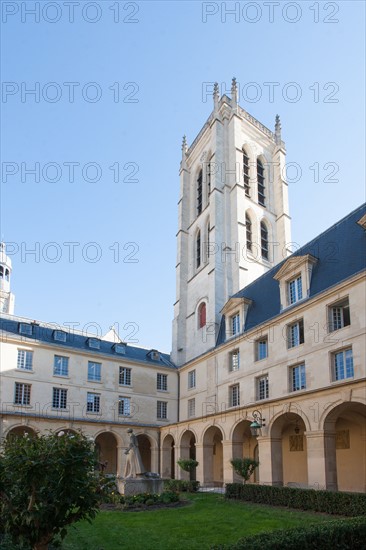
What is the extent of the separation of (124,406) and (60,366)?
19.8 ft

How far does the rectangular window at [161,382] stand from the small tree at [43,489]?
1263 inches

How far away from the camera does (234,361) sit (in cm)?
3148

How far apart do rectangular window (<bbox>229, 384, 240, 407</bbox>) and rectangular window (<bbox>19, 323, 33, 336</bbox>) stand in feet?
49.7

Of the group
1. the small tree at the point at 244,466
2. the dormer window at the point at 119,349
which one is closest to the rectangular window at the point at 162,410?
the dormer window at the point at 119,349

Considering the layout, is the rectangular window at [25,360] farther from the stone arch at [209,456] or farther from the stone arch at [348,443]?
the stone arch at [348,443]

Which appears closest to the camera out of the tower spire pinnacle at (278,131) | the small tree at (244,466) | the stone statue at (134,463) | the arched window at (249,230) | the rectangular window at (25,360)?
the stone statue at (134,463)

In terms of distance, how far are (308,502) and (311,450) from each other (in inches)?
146

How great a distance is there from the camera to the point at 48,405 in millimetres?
33969

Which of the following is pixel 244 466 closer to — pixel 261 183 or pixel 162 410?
pixel 162 410

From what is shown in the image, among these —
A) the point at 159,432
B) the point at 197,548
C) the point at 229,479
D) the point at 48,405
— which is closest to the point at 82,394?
the point at 48,405

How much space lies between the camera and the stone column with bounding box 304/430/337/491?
19.6 metres

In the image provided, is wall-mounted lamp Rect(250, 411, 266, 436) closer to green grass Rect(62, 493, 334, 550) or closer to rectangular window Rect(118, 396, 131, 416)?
green grass Rect(62, 493, 334, 550)

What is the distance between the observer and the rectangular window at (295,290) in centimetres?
2628

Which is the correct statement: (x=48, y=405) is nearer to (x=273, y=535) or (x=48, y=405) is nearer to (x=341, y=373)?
(x=341, y=373)
